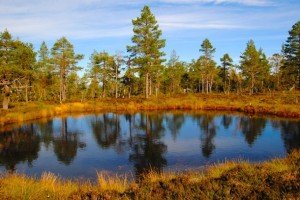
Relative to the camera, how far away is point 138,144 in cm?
2766

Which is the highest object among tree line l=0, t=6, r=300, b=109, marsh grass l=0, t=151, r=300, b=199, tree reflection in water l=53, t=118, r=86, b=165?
tree line l=0, t=6, r=300, b=109

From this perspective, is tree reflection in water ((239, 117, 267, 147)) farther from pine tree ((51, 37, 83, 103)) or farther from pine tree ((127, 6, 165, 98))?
pine tree ((51, 37, 83, 103))

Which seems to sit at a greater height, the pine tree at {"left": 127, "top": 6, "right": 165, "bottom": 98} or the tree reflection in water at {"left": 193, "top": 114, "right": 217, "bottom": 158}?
the pine tree at {"left": 127, "top": 6, "right": 165, "bottom": 98}

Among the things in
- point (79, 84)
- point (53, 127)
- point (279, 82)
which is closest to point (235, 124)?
point (53, 127)

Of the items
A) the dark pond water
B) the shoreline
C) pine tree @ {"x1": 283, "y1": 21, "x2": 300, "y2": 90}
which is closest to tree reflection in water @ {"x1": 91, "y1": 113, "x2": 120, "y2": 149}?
the dark pond water

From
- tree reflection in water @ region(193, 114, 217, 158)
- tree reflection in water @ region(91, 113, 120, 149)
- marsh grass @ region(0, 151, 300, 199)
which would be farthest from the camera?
tree reflection in water @ region(91, 113, 120, 149)

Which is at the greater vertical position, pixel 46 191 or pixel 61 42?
pixel 61 42

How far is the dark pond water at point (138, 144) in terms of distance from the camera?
20.8m

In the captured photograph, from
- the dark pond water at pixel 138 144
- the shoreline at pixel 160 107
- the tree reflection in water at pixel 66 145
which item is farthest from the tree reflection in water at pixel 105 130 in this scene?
the shoreline at pixel 160 107

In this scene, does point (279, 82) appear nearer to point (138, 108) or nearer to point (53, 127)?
point (138, 108)

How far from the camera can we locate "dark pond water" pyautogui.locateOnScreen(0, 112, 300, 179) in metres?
20.8

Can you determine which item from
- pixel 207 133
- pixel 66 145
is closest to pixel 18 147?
pixel 66 145

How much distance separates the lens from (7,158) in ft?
75.0

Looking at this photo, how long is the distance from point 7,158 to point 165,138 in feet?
48.9
